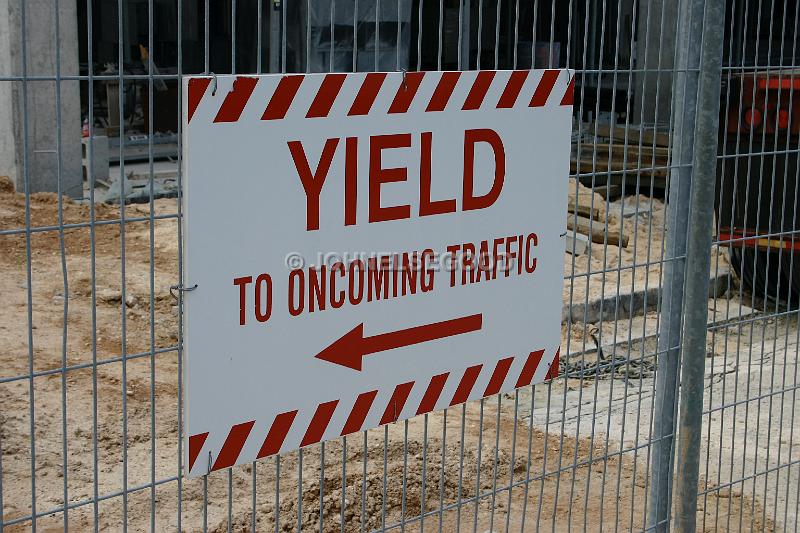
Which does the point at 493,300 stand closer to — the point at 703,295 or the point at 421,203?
the point at 421,203

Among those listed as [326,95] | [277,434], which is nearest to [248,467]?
[277,434]

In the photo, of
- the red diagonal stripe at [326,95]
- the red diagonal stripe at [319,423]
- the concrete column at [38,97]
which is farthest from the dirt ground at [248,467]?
the concrete column at [38,97]

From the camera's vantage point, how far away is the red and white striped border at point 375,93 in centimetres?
259

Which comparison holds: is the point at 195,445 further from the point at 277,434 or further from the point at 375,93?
the point at 375,93

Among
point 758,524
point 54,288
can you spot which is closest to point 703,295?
point 758,524

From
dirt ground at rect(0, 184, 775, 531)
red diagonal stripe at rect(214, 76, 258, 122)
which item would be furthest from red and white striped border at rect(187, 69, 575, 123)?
dirt ground at rect(0, 184, 775, 531)

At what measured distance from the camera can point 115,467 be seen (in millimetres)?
5566

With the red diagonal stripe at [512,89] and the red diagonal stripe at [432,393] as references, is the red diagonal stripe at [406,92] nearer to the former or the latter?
the red diagonal stripe at [512,89]

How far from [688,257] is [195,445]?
190cm

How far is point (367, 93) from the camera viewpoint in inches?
112

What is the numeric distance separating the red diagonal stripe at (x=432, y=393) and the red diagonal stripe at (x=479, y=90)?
775 mm

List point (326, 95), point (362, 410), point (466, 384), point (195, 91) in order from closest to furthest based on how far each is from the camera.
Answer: point (195, 91), point (326, 95), point (362, 410), point (466, 384)

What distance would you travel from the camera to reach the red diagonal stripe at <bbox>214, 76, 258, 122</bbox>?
2578mm

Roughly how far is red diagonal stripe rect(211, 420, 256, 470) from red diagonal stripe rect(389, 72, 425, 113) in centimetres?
91
